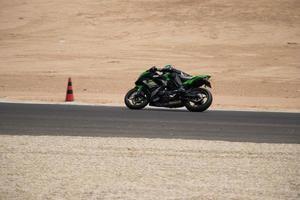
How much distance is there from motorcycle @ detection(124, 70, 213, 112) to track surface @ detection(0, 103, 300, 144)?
0.35 m

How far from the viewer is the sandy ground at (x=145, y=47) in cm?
2447

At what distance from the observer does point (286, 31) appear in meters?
44.2

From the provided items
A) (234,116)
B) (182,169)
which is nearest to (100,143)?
(182,169)

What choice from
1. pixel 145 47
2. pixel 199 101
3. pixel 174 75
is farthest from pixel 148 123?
pixel 145 47

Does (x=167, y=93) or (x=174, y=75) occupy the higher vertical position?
(x=174, y=75)

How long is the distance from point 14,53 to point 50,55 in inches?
98.2

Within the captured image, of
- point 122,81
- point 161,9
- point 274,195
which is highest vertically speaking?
point 161,9

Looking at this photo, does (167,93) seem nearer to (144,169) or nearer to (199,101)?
(199,101)

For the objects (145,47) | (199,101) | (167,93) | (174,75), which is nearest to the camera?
(199,101)

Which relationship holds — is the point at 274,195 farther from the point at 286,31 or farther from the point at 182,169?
the point at 286,31

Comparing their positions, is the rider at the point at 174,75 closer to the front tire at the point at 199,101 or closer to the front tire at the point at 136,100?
the front tire at the point at 199,101

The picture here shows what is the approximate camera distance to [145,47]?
38781 mm

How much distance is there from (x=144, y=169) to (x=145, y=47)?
3162 cm

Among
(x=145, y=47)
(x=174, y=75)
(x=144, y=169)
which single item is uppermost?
(x=145, y=47)
